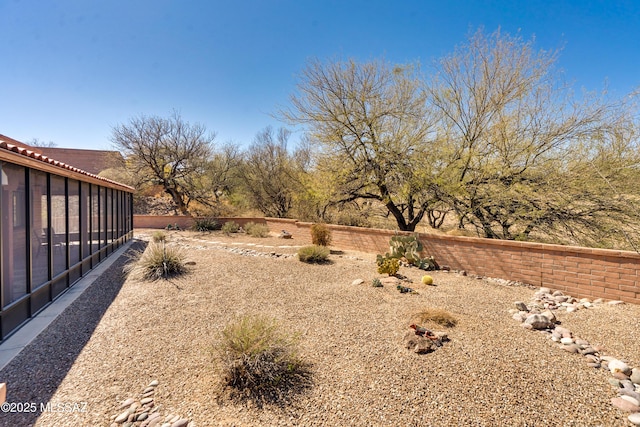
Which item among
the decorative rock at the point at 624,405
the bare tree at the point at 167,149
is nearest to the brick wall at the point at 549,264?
the decorative rock at the point at 624,405

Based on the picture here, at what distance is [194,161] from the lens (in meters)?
19.0

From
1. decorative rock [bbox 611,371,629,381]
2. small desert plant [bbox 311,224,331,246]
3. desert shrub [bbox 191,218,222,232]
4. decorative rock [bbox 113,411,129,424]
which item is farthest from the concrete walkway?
desert shrub [bbox 191,218,222,232]

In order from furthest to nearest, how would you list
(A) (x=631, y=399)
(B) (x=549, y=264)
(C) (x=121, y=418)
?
(B) (x=549, y=264) < (A) (x=631, y=399) < (C) (x=121, y=418)

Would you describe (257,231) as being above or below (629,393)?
above

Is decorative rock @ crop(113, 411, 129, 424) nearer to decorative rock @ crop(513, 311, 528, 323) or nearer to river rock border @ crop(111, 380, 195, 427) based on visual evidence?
river rock border @ crop(111, 380, 195, 427)

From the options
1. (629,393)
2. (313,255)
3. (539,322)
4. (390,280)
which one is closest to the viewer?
A: (629,393)

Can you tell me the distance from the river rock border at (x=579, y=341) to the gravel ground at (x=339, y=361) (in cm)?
12

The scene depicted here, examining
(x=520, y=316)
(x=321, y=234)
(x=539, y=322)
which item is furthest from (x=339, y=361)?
(x=321, y=234)

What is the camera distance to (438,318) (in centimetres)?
431

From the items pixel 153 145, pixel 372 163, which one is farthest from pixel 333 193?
pixel 153 145

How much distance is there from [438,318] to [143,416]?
3803 millimetres

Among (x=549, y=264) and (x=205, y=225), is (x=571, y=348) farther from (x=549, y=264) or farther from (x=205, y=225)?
(x=205, y=225)

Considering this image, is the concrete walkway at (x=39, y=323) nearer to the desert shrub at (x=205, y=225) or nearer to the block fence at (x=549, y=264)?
the block fence at (x=549, y=264)

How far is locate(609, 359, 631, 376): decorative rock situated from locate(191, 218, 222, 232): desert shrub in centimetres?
1674
